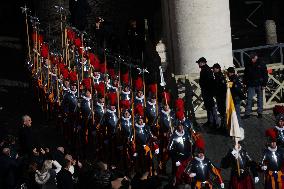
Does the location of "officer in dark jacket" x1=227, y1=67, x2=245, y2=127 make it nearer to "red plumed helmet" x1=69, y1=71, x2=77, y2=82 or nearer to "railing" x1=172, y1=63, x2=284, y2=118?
"railing" x1=172, y1=63, x2=284, y2=118

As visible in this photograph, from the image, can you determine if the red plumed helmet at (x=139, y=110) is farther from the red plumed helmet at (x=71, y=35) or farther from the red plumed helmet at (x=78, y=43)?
the red plumed helmet at (x=71, y=35)

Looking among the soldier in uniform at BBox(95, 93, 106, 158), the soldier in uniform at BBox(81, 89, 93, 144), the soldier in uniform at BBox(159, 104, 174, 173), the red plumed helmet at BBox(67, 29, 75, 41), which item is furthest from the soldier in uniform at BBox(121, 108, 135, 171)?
the red plumed helmet at BBox(67, 29, 75, 41)

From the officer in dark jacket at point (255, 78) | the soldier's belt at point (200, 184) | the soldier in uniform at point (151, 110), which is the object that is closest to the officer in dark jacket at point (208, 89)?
the officer in dark jacket at point (255, 78)

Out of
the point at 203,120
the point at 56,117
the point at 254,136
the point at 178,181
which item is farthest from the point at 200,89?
the point at 178,181

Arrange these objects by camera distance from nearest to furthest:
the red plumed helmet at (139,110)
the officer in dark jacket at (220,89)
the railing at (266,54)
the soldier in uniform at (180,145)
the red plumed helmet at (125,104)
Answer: the soldier in uniform at (180,145)
the red plumed helmet at (139,110)
the red plumed helmet at (125,104)
the officer in dark jacket at (220,89)
the railing at (266,54)

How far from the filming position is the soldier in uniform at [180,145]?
16.3 metres

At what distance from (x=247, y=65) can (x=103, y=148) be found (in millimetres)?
4025

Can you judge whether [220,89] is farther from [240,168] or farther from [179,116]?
[240,168]

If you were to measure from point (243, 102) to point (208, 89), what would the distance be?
5.55ft

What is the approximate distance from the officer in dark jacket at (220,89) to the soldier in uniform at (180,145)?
2533 millimetres

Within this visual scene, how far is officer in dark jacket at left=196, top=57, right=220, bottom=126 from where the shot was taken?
61.6 ft

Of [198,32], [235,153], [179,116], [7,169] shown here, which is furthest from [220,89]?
[7,169]

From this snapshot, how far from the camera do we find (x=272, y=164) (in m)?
15.3

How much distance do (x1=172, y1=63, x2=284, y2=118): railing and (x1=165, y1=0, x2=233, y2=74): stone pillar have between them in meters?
0.45
